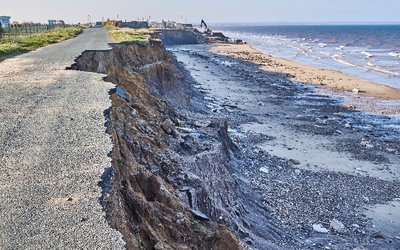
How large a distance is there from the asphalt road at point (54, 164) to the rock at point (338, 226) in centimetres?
808

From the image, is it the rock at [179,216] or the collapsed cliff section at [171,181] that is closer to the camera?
the collapsed cliff section at [171,181]

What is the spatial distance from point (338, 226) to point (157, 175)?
6848 mm

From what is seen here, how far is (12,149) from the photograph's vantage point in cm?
880

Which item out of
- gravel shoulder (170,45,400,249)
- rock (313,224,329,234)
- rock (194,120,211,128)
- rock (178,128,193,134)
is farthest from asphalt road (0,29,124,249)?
rock (313,224,329,234)

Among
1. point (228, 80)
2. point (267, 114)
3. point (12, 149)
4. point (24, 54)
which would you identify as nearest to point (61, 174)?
point (12, 149)

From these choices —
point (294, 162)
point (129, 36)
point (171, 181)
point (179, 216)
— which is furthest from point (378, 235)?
point (129, 36)

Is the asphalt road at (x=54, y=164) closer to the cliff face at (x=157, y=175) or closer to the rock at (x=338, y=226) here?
the cliff face at (x=157, y=175)

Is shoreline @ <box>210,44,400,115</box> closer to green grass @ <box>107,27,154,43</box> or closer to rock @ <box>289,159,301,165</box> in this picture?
rock @ <box>289,159,301,165</box>

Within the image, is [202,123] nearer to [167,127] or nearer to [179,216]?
[167,127]

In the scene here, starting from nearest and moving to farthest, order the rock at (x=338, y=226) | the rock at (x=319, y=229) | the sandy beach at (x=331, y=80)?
the rock at (x=319, y=229) < the rock at (x=338, y=226) < the sandy beach at (x=331, y=80)

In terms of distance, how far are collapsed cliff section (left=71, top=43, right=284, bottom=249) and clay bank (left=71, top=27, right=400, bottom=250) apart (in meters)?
0.03

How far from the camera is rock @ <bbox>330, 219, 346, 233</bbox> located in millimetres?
14055

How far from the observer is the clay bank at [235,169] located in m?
8.55

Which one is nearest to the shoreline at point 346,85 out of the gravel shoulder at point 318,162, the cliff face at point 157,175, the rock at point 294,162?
the gravel shoulder at point 318,162
